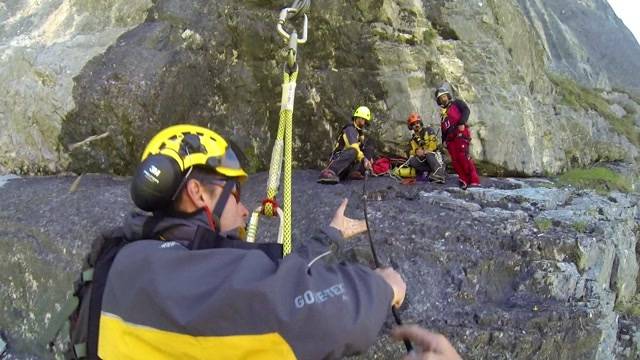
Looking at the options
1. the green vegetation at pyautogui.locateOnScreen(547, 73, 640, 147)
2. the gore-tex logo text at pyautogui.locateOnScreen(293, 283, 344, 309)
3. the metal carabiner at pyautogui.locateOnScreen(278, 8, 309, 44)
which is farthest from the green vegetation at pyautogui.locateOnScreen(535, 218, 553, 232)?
the green vegetation at pyautogui.locateOnScreen(547, 73, 640, 147)

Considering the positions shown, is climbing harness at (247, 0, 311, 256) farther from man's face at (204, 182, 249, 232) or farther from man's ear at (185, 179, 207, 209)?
man's ear at (185, 179, 207, 209)

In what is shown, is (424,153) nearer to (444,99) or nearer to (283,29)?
(444,99)

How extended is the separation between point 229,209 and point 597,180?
10.7 m

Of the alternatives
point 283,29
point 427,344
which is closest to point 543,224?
point 283,29

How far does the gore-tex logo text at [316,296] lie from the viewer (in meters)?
1.74

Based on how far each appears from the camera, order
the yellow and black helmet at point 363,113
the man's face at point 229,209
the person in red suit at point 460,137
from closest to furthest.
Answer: the man's face at point 229,209
the person in red suit at point 460,137
the yellow and black helmet at point 363,113

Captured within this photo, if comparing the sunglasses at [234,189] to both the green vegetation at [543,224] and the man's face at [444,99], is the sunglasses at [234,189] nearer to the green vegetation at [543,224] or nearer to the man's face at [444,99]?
the green vegetation at [543,224]

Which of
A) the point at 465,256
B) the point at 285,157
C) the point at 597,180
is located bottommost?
the point at 597,180

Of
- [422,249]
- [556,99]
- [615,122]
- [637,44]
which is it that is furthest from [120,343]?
[637,44]

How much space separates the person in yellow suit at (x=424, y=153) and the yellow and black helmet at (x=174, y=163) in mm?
7245

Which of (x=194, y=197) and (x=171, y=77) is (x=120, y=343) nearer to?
(x=194, y=197)

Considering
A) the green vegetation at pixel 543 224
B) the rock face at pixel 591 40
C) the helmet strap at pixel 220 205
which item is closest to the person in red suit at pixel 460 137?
the green vegetation at pixel 543 224

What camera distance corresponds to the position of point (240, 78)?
417 inches

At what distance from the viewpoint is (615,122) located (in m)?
15.7
